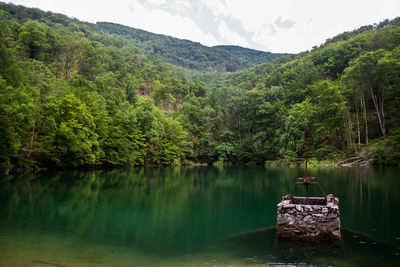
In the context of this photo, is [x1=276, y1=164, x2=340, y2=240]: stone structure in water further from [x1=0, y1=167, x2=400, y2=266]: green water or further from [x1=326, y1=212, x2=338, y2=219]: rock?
[x1=0, y1=167, x2=400, y2=266]: green water

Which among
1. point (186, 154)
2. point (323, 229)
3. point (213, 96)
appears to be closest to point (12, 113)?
point (323, 229)

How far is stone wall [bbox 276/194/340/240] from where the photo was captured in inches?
370

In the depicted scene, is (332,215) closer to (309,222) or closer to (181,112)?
(309,222)

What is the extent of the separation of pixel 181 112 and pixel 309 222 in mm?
70909

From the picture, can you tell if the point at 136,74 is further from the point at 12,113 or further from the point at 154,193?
the point at 154,193

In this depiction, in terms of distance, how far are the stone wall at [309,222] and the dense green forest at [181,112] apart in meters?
31.0

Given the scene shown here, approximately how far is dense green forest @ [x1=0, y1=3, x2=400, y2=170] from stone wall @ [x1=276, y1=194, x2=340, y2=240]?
31.0 metres

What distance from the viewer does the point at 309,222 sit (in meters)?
9.58

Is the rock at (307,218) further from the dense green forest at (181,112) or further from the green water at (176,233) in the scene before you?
the dense green forest at (181,112)

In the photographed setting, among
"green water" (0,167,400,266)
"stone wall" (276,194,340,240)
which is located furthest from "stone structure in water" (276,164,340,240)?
"green water" (0,167,400,266)

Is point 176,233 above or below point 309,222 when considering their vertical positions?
below

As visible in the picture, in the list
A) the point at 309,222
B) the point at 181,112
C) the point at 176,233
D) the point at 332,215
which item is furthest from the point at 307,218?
the point at 181,112

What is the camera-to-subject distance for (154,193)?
21.0 m

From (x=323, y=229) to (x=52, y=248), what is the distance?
850cm
